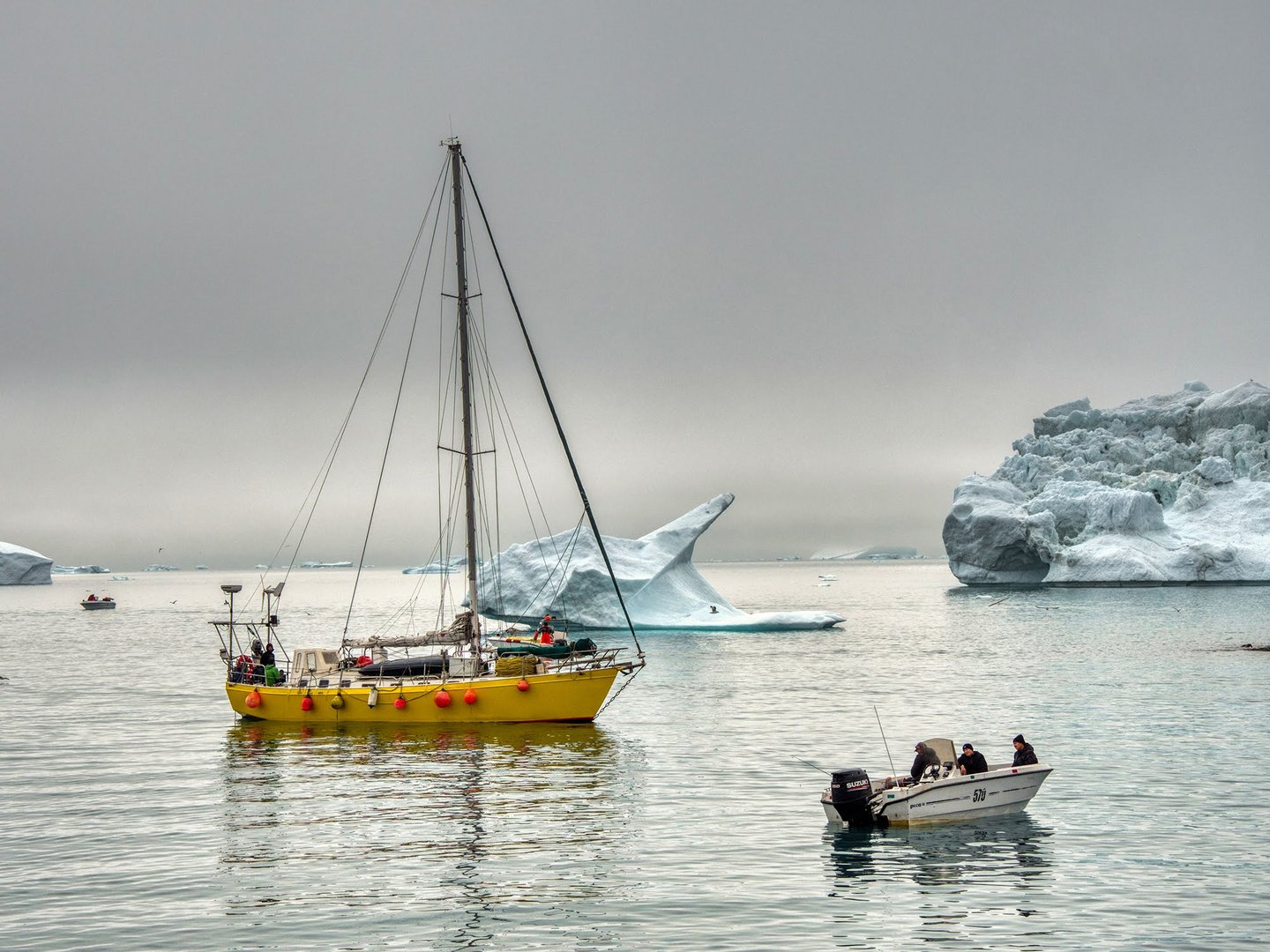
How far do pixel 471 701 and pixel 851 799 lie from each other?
1558 cm

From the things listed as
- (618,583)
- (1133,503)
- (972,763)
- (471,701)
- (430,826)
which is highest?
(1133,503)

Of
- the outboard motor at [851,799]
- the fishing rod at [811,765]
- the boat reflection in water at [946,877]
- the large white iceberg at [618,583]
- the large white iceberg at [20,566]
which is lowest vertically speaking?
the boat reflection in water at [946,877]

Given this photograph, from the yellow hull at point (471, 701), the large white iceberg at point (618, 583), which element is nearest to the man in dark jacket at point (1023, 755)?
the yellow hull at point (471, 701)

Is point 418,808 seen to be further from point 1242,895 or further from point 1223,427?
point 1223,427

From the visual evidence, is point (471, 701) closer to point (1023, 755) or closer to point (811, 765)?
point (811, 765)

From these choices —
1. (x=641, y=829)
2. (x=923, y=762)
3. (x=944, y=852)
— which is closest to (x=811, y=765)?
(x=923, y=762)

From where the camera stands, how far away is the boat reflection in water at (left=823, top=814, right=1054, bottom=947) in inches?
634

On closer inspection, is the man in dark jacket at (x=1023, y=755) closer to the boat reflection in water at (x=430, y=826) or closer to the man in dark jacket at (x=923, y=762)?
the man in dark jacket at (x=923, y=762)

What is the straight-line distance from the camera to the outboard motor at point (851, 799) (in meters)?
21.3

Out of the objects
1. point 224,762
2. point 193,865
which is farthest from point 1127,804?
point 224,762

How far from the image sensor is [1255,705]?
1519 inches

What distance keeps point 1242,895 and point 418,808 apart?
15.2 metres

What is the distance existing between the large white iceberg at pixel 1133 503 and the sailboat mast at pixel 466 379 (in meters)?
81.6

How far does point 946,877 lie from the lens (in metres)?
18.4
